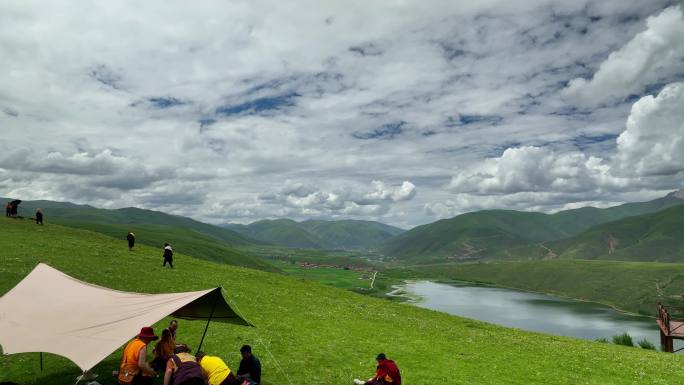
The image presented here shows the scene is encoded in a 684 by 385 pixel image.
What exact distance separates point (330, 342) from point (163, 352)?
13.0 meters

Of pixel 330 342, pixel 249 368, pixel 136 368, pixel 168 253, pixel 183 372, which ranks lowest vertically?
pixel 330 342

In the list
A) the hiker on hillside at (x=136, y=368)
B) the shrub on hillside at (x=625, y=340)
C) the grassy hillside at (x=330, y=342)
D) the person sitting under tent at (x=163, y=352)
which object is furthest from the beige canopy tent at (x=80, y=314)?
the shrub on hillside at (x=625, y=340)

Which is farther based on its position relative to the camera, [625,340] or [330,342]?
[625,340]

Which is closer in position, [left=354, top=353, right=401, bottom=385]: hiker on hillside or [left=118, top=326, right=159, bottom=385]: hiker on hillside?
[left=118, top=326, right=159, bottom=385]: hiker on hillside

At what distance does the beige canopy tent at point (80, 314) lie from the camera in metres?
17.2

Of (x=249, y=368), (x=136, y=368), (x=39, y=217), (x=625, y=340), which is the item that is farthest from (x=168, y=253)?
(x=625, y=340)

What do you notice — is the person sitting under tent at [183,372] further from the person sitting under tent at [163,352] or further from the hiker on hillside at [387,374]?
the hiker on hillside at [387,374]

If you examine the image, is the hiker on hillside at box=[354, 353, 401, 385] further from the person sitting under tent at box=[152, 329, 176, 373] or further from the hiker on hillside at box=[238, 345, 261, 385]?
the person sitting under tent at box=[152, 329, 176, 373]

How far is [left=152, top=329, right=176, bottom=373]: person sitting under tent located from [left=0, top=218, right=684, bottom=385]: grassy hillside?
373cm

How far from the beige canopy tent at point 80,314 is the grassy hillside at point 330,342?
10.0 ft

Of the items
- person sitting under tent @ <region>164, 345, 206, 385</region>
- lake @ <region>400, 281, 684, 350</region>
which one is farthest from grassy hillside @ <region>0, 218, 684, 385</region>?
lake @ <region>400, 281, 684, 350</region>

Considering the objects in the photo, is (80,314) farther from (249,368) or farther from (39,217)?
(39,217)

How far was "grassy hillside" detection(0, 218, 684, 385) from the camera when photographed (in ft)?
75.6

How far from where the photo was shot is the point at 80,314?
19531 millimetres
